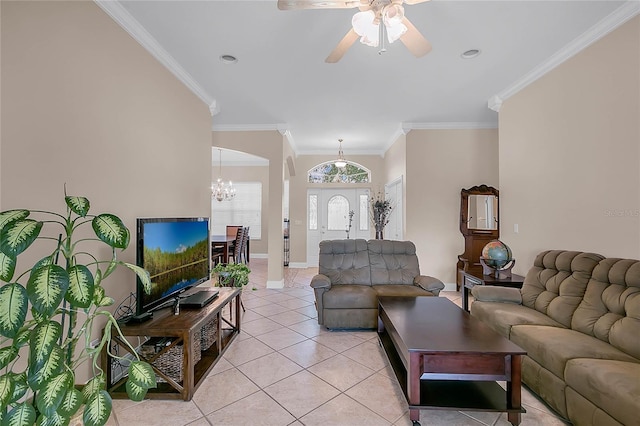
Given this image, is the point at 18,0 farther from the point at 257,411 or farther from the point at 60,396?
the point at 257,411

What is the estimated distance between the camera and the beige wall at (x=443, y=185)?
5.07 m

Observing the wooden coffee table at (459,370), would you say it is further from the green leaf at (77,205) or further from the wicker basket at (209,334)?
A: the green leaf at (77,205)

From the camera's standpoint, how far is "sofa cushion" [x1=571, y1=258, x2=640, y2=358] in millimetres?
1886

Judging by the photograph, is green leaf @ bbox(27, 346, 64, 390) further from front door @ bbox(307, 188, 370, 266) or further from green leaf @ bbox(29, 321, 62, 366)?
front door @ bbox(307, 188, 370, 266)

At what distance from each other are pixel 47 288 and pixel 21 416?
47cm

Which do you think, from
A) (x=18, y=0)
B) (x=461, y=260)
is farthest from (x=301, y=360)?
(x=461, y=260)

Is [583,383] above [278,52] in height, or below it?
below

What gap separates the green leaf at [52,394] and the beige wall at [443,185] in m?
4.76

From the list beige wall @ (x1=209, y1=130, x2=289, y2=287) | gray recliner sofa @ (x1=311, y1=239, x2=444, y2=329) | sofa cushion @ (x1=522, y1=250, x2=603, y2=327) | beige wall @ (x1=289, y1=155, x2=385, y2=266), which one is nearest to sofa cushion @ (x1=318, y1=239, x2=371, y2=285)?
gray recliner sofa @ (x1=311, y1=239, x2=444, y2=329)

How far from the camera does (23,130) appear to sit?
5.30 ft

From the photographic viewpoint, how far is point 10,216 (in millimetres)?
1046

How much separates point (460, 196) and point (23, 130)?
17.4 ft

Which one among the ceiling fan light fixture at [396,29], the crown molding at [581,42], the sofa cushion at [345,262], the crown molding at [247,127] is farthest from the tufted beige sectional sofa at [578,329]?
the crown molding at [247,127]

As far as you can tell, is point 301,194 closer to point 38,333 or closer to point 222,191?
point 222,191
